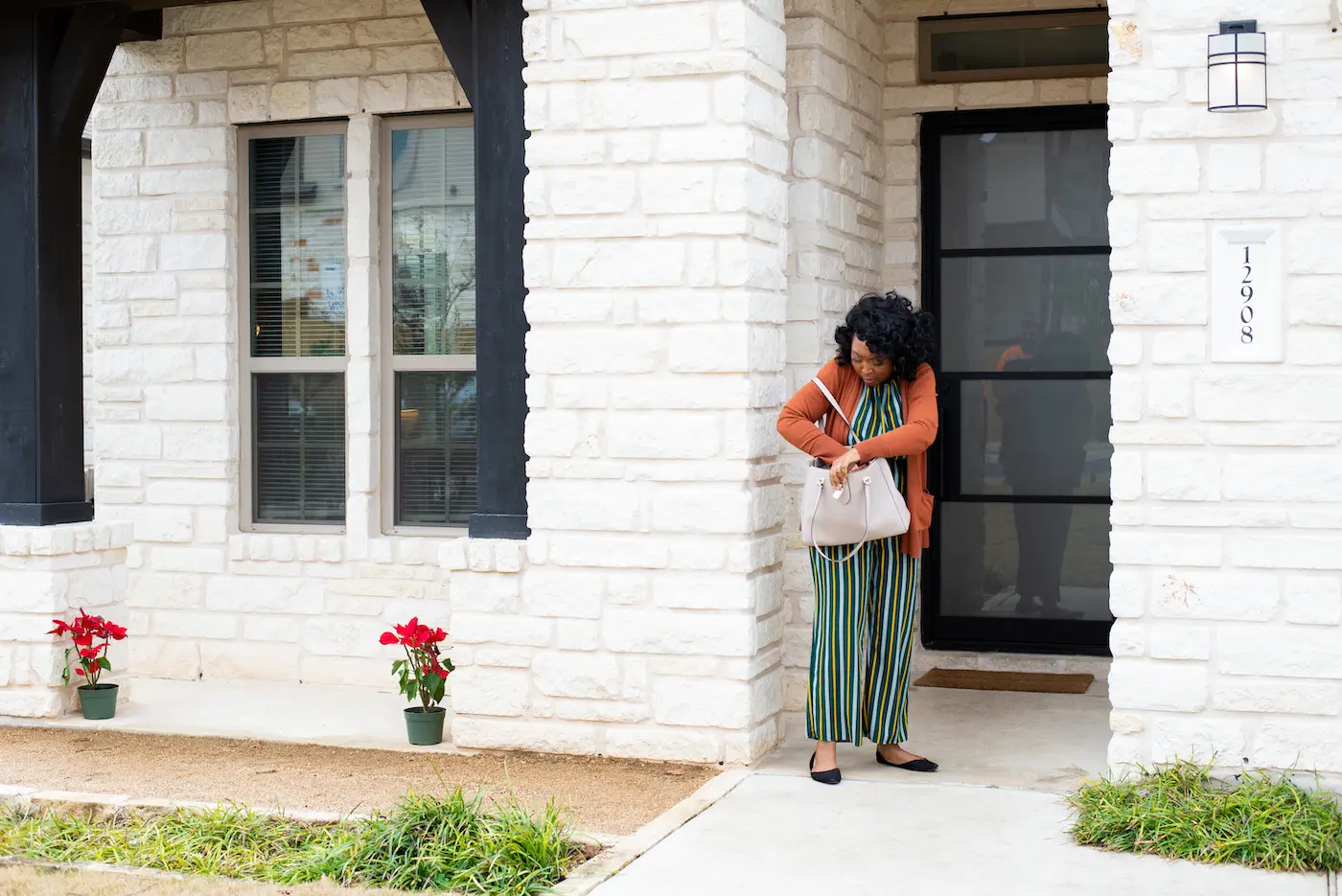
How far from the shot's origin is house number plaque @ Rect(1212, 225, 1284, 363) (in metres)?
4.94

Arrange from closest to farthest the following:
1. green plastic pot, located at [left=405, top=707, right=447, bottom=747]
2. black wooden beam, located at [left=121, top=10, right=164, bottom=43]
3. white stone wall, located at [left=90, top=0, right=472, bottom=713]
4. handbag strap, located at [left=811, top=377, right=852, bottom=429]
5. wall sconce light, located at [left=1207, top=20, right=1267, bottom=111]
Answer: wall sconce light, located at [left=1207, top=20, right=1267, bottom=111] → handbag strap, located at [left=811, top=377, right=852, bottom=429] → green plastic pot, located at [left=405, top=707, right=447, bottom=747] → white stone wall, located at [left=90, top=0, right=472, bottom=713] → black wooden beam, located at [left=121, top=10, right=164, bottom=43]

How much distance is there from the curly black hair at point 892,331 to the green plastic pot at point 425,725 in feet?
7.09

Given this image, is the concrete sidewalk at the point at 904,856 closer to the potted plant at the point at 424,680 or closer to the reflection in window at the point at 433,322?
the potted plant at the point at 424,680

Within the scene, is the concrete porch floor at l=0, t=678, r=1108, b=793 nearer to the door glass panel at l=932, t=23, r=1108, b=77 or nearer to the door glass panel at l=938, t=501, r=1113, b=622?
the door glass panel at l=938, t=501, r=1113, b=622

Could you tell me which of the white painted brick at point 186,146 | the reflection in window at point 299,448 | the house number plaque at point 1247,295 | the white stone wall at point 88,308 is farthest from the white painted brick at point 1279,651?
the white stone wall at point 88,308

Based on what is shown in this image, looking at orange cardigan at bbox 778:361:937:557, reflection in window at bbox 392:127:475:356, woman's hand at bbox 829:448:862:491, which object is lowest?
woman's hand at bbox 829:448:862:491

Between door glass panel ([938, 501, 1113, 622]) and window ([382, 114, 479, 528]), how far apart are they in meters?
2.33

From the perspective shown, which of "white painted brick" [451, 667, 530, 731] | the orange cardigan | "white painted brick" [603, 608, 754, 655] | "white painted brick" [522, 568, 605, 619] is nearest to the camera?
the orange cardigan

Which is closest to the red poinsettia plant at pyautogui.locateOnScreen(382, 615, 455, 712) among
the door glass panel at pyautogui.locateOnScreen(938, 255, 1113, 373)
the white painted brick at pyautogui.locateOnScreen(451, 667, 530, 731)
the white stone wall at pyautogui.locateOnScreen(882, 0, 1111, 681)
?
the white painted brick at pyautogui.locateOnScreen(451, 667, 530, 731)

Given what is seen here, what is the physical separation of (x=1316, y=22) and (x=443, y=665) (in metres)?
3.88

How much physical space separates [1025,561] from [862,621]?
2.22m

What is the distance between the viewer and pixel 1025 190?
7.39m

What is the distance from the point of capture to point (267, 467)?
793 cm

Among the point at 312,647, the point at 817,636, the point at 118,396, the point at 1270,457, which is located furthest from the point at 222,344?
the point at 1270,457
